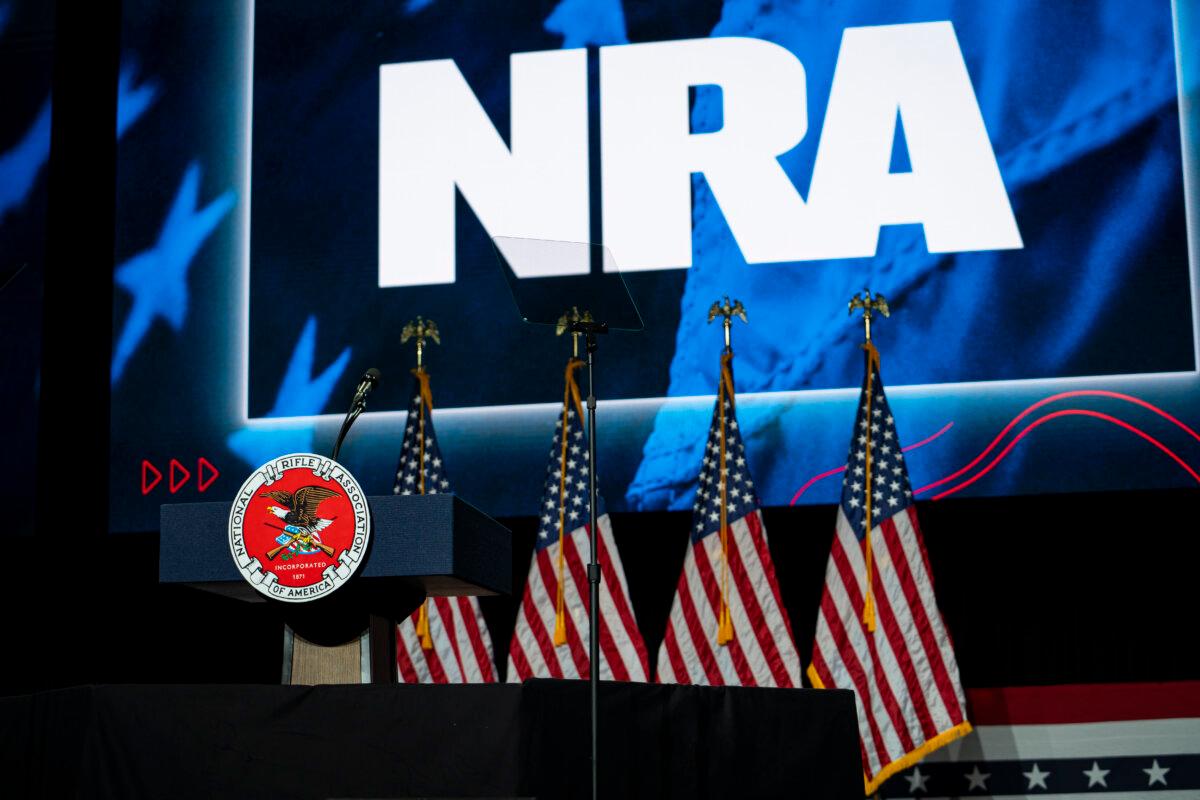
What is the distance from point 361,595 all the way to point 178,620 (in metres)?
4.50

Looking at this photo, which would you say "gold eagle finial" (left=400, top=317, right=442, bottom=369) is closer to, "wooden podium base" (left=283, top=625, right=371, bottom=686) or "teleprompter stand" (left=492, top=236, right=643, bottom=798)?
"teleprompter stand" (left=492, top=236, right=643, bottom=798)

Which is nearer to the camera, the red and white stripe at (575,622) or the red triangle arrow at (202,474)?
the red and white stripe at (575,622)

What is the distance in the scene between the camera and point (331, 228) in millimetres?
7273

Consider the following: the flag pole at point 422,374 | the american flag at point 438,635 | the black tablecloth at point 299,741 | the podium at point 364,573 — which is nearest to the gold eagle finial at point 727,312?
the flag pole at point 422,374

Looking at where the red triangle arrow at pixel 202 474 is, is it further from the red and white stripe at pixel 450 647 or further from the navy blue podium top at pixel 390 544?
the navy blue podium top at pixel 390 544

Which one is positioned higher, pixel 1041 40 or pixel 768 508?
pixel 1041 40

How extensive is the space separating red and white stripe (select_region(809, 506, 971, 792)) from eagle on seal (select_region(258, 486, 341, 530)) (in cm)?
361

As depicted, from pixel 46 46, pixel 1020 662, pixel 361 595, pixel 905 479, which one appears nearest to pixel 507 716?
pixel 361 595

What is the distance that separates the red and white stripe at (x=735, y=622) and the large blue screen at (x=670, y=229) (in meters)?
0.51

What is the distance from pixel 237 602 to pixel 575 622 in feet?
5.49

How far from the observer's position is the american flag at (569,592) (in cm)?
617

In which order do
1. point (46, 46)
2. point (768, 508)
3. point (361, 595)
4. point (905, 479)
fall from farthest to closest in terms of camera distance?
point (46, 46) < point (768, 508) < point (905, 479) < point (361, 595)

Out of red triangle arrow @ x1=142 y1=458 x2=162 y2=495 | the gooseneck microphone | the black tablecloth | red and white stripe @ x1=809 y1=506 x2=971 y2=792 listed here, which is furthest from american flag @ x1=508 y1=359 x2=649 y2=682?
the black tablecloth

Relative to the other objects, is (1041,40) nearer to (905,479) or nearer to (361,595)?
(905,479)
